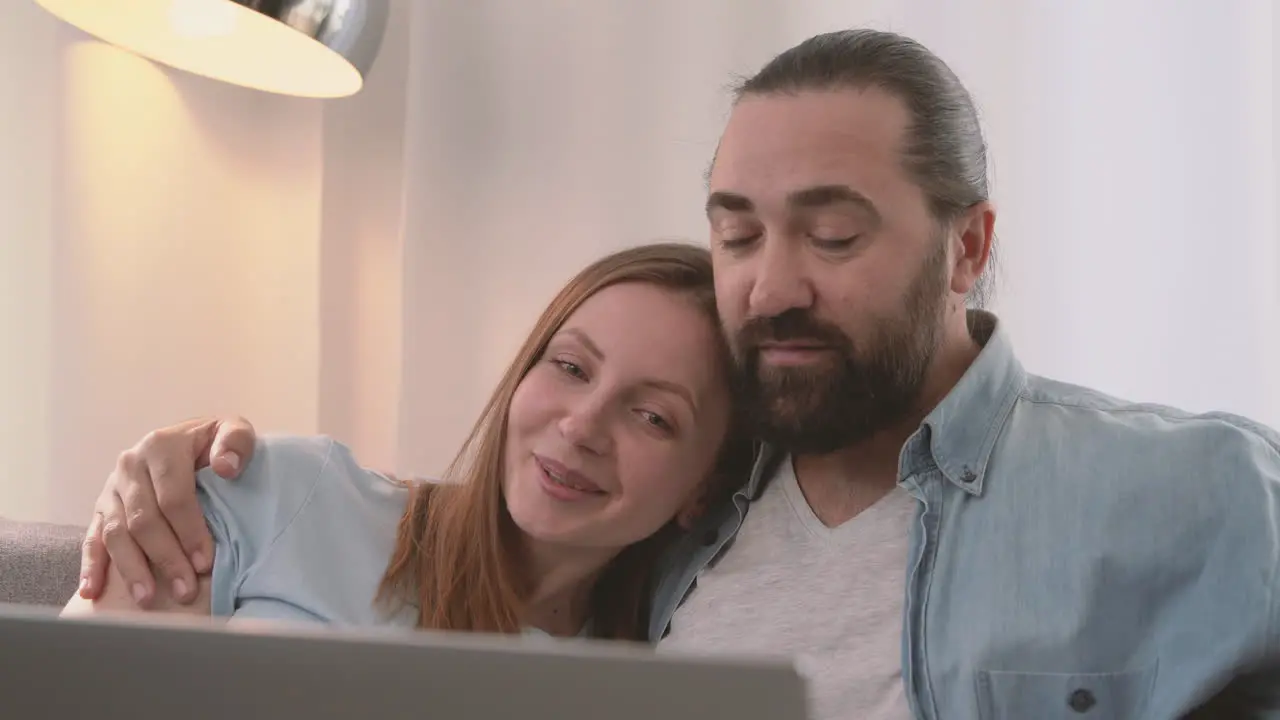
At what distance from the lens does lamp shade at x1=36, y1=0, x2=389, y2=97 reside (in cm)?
161

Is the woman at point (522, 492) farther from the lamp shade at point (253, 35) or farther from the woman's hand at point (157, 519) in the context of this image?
the lamp shade at point (253, 35)

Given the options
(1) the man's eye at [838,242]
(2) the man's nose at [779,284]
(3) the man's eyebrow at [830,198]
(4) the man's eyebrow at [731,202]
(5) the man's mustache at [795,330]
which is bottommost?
(5) the man's mustache at [795,330]

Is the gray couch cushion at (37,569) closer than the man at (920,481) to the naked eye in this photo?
No

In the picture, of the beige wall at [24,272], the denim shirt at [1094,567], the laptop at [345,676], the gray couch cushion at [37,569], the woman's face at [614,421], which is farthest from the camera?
the beige wall at [24,272]

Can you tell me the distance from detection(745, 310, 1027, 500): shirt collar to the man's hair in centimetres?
17

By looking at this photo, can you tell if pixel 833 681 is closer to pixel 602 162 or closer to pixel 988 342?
pixel 988 342

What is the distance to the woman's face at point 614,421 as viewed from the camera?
123 cm

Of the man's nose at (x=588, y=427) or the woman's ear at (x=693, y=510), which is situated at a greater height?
the man's nose at (x=588, y=427)

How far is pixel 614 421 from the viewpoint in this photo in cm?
125

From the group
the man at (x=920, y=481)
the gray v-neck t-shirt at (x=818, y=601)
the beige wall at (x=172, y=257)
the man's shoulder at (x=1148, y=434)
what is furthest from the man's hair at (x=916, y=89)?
the beige wall at (x=172, y=257)

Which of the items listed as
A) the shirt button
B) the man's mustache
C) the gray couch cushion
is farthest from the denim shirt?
the gray couch cushion

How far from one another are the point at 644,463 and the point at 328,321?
1.36 m

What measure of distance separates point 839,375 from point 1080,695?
0.38m

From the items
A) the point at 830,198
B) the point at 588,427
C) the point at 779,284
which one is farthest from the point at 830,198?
the point at 588,427
